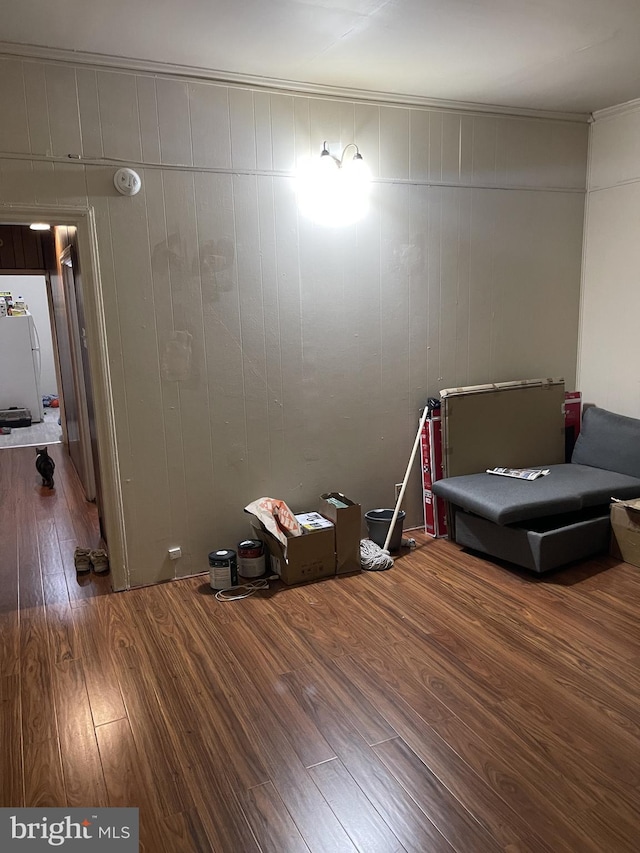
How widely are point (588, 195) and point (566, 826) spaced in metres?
3.86

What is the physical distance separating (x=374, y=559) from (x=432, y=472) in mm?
711

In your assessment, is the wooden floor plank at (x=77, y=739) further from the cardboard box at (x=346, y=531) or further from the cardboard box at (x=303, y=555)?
the cardboard box at (x=346, y=531)

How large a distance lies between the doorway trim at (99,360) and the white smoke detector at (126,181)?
0.58 ft

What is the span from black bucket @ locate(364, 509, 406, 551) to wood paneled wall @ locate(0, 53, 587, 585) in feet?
0.33

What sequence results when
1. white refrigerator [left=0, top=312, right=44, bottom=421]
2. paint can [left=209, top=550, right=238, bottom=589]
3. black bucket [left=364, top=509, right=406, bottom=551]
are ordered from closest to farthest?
paint can [left=209, top=550, right=238, bottom=589], black bucket [left=364, top=509, right=406, bottom=551], white refrigerator [left=0, top=312, right=44, bottom=421]

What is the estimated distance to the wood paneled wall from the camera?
9.95 feet

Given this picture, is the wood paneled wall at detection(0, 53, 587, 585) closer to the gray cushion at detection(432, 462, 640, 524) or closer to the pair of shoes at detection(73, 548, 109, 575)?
the pair of shoes at detection(73, 548, 109, 575)

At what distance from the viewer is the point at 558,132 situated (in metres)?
4.12

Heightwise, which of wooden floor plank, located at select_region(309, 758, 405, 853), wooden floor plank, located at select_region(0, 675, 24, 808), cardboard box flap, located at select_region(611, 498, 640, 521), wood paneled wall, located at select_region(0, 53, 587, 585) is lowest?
wooden floor plank, located at select_region(309, 758, 405, 853)

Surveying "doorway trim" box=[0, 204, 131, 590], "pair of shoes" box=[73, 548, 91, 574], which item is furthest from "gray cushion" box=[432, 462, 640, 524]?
"pair of shoes" box=[73, 548, 91, 574]

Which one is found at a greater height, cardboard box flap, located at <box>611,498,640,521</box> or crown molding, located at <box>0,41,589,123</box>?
crown molding, located at <box>0,41,589,123</box>

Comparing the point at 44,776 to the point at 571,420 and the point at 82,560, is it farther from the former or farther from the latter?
the point at 571,420

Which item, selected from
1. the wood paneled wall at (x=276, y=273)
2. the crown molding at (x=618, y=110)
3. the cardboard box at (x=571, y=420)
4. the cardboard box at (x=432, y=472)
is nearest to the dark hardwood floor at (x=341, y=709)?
the cardboard box at (x=432, y=472)

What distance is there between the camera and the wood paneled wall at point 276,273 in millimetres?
3031
